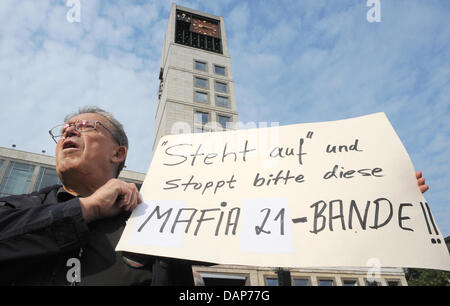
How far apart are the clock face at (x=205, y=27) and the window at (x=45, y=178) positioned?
82.2ft

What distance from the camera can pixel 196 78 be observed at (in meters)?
29.1

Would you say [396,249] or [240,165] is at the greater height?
[240,165]

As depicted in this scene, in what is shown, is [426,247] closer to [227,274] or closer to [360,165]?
[360,165]

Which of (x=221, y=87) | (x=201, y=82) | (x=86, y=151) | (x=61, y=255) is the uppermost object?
(x=201, y=82)

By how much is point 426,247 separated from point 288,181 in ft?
2.26

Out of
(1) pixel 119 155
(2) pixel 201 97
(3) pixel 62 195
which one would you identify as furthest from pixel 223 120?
(3) pixel 62 195

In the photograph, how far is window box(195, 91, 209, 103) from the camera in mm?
27564

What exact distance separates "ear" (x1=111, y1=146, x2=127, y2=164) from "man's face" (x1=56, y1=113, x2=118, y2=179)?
2 centimetres

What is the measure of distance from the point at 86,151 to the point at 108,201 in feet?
1.65

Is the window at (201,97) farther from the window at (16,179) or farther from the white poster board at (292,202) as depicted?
the white poster board at (292,202)

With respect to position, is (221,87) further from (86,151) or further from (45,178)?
(86,151)

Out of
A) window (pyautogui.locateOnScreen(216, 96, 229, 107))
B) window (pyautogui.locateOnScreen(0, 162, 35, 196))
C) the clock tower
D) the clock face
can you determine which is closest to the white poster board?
window (pyautogui.locateOnScreen(0, 162, 35, 196))
